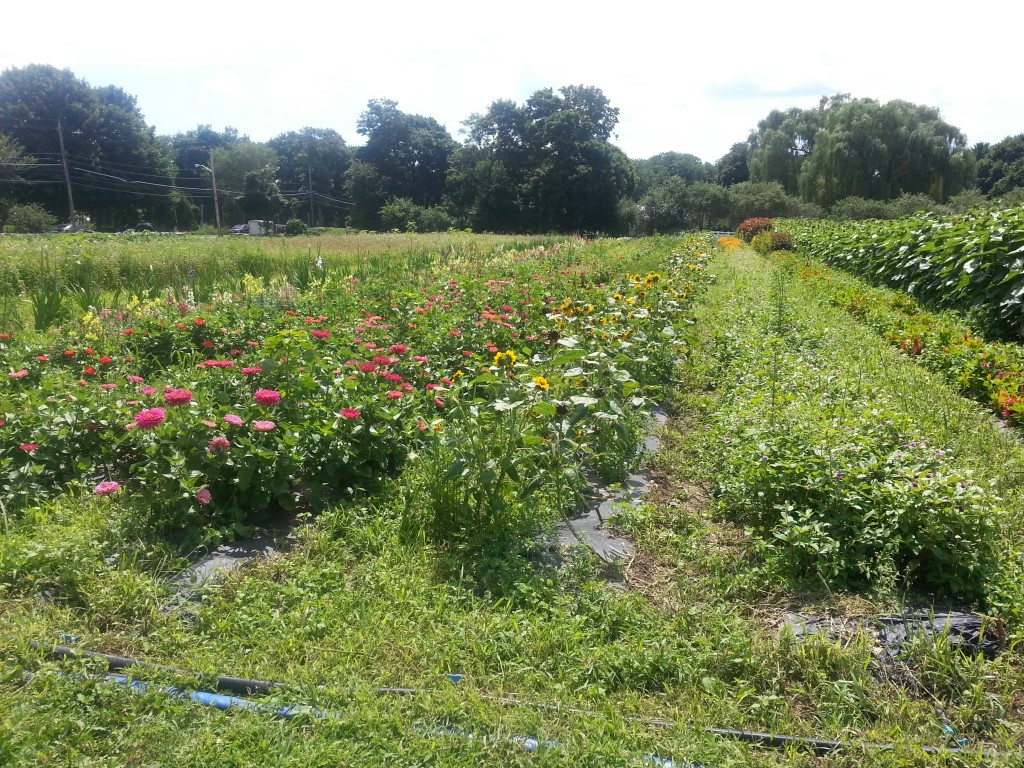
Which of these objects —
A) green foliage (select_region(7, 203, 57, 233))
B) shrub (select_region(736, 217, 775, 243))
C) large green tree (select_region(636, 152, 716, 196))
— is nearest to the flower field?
shrub (select_region(736, 217, 775, 243))

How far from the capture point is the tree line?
125 ft

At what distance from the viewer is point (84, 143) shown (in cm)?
4519

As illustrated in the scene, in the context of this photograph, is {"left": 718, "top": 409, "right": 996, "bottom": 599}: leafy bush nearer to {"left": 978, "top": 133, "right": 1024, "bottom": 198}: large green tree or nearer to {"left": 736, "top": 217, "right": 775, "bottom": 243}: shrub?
{"left": 736, "top": 217, "right": 775, "bottom": 243}: shrub

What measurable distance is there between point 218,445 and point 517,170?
47.5 m

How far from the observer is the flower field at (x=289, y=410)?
10.1 ft

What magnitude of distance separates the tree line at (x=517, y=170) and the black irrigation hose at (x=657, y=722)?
3747 cm

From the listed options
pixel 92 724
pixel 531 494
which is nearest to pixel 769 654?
pixel 531 494

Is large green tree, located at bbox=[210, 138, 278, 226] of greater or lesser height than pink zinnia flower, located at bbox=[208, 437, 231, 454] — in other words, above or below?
above

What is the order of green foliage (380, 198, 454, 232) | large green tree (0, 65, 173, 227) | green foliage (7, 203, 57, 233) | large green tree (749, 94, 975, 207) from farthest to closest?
green foliage (380, 198, 454, 232) < large green tree (0, 65, 173, 227) < large green tree (749, 94, 975, 207) < green foliage (7, 203, 57, 233)

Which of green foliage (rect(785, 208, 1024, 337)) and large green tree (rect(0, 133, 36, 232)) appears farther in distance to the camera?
large green tree (rect(0, 133, 36, 232))

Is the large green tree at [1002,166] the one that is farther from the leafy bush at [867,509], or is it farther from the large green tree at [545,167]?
the leafy bush at [867,509]

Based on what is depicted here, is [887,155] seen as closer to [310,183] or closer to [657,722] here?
[657,722]

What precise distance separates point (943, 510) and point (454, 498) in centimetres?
206

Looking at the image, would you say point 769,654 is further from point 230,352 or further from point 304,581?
point 230,352
